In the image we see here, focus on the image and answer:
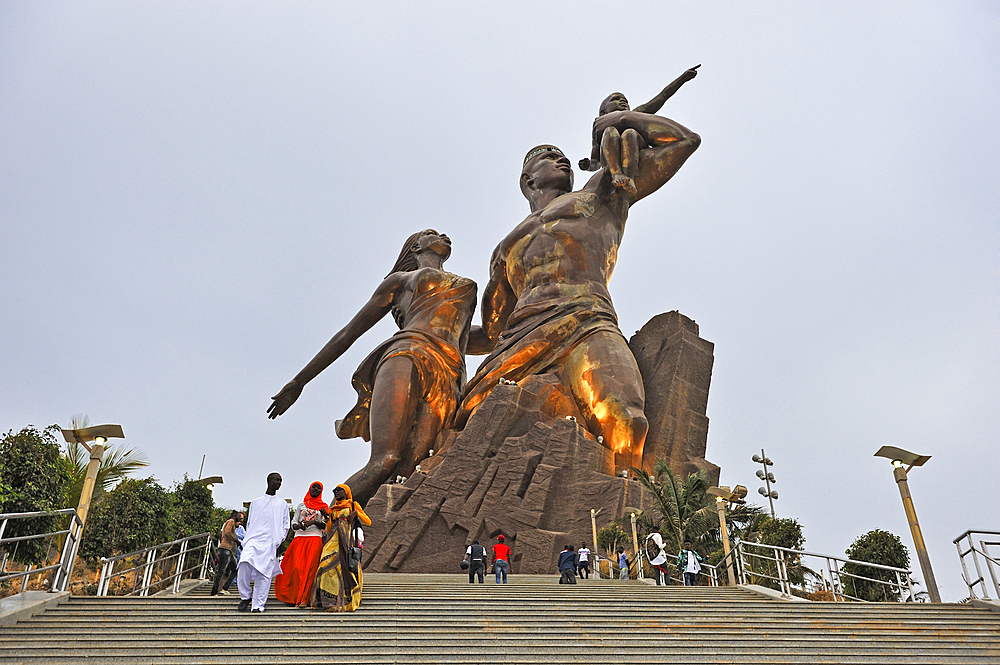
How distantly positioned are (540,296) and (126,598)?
39.9ft

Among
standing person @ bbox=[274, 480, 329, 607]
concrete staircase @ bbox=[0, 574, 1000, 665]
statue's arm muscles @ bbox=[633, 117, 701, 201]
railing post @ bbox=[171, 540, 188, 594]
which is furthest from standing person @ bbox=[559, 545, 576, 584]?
statue's arm muscles @ bbox=[633, 117, 701, 201]

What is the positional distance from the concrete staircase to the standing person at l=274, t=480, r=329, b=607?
0.75 ft

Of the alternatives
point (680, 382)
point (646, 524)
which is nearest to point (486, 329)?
point (680, 382)

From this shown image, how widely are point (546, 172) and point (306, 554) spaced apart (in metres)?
15.5

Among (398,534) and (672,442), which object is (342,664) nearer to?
(398,534)

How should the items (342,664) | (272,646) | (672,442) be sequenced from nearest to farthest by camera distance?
(342,664)
(272,646)
(672,442)

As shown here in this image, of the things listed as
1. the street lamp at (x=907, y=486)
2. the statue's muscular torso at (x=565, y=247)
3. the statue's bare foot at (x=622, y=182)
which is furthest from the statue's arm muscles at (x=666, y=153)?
the street lamp at (x=907, y=486)

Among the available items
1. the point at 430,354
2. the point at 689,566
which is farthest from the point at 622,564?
the point at 430,354

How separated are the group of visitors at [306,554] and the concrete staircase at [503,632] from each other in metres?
0.20

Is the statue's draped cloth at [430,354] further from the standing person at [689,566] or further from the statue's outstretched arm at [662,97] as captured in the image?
the standing person at [689,566]

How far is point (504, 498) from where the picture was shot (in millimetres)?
12000

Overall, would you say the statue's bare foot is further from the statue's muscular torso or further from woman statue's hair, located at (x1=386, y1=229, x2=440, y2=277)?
woman statue's hair, located at (x1=386, y1=229, x2=440, y2=277)

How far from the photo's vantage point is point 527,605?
18.4 ft

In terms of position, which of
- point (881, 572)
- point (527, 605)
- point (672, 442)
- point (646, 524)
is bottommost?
point (527, 605)
